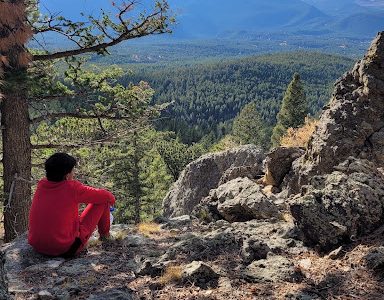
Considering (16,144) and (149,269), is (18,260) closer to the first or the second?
(149,269)

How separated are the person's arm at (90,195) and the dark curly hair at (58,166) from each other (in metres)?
0.23

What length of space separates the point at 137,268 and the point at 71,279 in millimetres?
824

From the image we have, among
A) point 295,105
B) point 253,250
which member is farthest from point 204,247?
point 295,105

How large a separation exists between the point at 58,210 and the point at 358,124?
6.01 m

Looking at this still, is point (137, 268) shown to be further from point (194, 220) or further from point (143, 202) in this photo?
point (143, 202)

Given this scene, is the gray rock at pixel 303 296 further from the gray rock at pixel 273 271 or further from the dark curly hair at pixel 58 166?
the dark curly hair at pixel 58 166

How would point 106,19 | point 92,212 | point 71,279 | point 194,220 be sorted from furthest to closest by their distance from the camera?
point 106,19, point 194,220, point 92,212, point 71,279

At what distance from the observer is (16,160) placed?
30.8ft

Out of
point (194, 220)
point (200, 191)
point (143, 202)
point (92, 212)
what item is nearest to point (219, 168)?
point (200, 191)

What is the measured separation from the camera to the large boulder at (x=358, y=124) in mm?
8336

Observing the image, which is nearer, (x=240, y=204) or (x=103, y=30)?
(x=240, y=204)

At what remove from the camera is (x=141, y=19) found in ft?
30.8

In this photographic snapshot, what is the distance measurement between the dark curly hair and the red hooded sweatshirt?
76mm

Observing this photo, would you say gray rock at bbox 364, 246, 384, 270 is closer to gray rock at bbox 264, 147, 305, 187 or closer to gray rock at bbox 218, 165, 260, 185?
gray rock at bbox 264, 147, 305, 187
